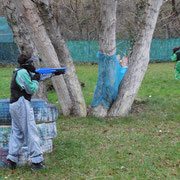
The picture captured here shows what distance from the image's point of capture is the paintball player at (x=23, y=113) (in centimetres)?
452

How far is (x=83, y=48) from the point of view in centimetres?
2339

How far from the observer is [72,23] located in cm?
2700

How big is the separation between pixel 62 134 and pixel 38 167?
1.90 metres

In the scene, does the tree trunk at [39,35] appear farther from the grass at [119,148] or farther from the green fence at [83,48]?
the green fence at [83,48]

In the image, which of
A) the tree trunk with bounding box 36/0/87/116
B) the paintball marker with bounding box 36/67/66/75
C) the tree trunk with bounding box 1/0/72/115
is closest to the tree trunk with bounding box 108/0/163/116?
the tree trunk with bounding box 36/0/87/116

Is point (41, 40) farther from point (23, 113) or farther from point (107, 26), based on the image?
point (23, 113)

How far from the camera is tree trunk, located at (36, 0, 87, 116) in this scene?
677 cm

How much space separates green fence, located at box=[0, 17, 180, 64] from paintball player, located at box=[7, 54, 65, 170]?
18292mm

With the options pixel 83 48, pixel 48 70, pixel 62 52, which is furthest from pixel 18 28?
pixel 83 48

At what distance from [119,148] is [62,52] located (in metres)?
2.96

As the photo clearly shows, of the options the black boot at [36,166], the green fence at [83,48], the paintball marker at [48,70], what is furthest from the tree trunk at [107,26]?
the green fence at [83,48]

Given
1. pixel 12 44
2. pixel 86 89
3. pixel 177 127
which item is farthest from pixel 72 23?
pixel 177 127

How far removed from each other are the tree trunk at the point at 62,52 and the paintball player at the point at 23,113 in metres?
2.45

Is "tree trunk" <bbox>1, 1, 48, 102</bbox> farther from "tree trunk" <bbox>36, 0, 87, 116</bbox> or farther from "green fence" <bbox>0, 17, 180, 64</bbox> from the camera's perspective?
"green fence" <bbox>0, 17, 180, 64</bbox>
